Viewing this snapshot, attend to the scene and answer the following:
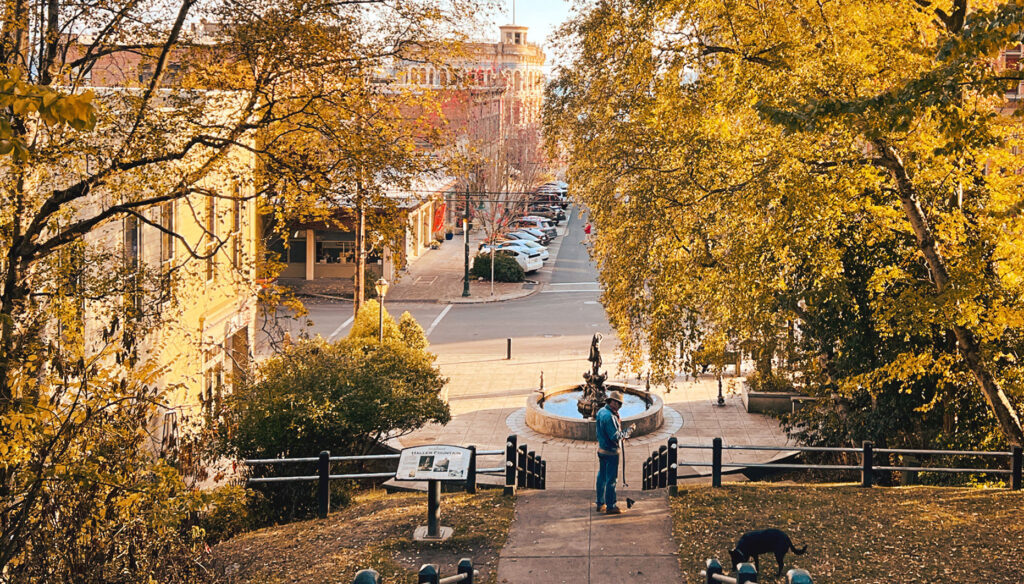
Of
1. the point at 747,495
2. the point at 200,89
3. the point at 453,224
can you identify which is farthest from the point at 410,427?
the point at 453,224

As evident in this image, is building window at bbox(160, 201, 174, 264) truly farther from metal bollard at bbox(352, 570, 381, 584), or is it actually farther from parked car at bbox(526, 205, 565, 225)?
parked car at bbox(526, 205, 565, 225)

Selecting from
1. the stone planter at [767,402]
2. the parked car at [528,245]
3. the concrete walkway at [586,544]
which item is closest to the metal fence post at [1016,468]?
the concrete walkway at [586,544]

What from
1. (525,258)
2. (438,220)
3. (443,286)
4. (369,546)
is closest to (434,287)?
(443,286)

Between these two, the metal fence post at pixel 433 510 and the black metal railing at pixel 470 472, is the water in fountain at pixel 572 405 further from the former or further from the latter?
the metal fence post at pixel 433 510

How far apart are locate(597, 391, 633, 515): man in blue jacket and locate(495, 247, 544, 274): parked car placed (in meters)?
39.1

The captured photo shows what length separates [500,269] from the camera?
50500 mm

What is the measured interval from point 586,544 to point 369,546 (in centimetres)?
264

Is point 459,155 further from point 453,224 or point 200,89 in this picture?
point 453,224

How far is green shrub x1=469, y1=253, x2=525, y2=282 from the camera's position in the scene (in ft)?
166

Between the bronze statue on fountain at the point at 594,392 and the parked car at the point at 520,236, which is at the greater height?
the parked car at the point at 520,236

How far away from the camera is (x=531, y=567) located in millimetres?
11141

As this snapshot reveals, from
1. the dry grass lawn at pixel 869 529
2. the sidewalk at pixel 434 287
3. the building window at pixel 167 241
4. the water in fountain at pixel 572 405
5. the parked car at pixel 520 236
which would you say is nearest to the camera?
the dry grass lawn at pixel 869 529

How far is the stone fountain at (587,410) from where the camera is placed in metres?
23.0

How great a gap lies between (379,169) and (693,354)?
854 centimetres
